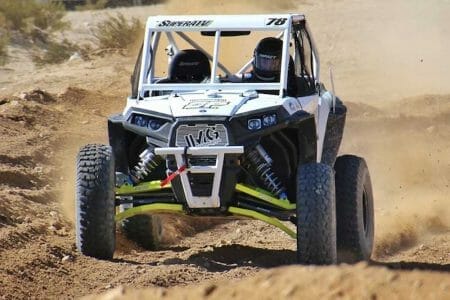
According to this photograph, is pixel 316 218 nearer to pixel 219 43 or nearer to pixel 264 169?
pixel 264 169

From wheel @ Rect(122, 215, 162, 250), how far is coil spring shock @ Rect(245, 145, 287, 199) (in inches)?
68.2

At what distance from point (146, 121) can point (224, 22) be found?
5.34 feet

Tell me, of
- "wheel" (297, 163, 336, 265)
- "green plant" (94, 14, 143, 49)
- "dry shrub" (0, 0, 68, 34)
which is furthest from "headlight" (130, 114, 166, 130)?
"dry shrub" (0, 0, 68, 34)

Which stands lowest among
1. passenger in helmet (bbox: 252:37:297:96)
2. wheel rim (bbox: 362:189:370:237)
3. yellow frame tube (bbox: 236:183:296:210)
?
wheel rim (bbox: 362:189:370:237)

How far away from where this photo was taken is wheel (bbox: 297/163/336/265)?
9.27m

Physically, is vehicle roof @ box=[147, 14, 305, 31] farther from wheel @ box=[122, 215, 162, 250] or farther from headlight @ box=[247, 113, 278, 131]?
wheel @ box=[122, 215, 162, 250]

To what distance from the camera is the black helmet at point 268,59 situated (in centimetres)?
1076

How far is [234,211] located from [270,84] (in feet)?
4.26

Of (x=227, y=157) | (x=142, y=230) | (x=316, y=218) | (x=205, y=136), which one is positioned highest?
(x=205, y=136)

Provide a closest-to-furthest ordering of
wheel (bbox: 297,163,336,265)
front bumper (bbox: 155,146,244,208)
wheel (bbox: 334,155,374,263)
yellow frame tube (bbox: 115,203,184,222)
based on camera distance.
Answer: wheel (bbox: 297,163,336,265) < front bumper (bbox: 155,146,244,208) < yellow frame tube (bbox: 115,203,184,222) < wheel (bbox: 334,155,374,263)

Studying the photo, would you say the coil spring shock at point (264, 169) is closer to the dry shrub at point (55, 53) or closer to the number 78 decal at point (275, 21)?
the number 78 decal at point (275, 21)

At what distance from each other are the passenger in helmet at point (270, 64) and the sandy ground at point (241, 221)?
1.48m

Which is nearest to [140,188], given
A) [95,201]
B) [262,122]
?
[95,201]

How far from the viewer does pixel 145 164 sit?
32.9 ft
